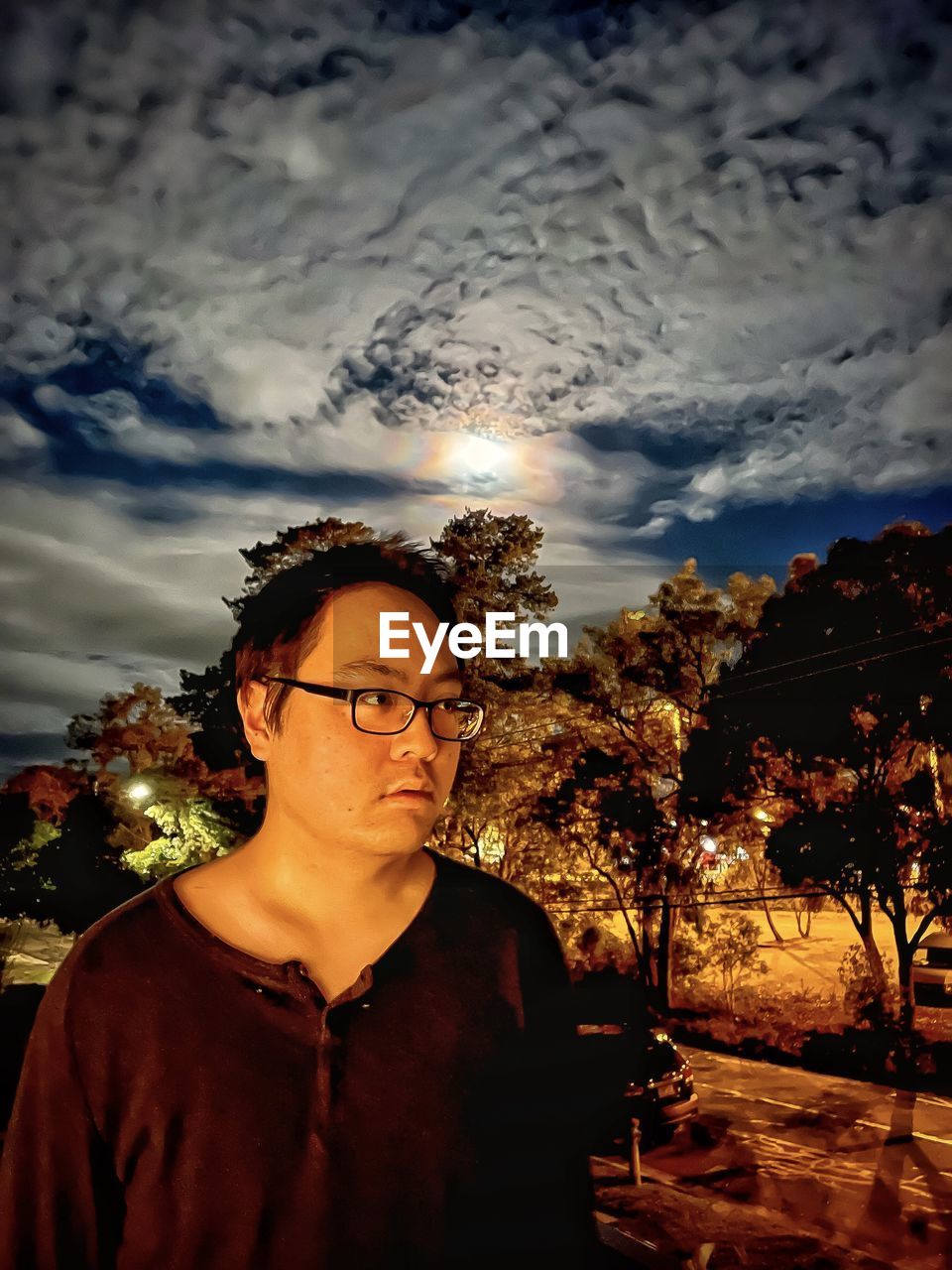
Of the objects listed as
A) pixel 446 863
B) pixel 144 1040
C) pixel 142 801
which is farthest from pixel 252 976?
pixel 142 801

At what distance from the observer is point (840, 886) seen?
4.28 meters

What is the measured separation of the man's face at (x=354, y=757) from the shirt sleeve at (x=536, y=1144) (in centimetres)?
40

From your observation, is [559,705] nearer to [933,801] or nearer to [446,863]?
[933,801]

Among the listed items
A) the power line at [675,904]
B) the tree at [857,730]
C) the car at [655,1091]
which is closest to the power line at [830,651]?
the tree at [857,730]

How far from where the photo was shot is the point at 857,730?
4.23 meters

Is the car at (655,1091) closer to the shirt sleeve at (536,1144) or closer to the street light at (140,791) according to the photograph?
the shirt sleeve at (536,1144)

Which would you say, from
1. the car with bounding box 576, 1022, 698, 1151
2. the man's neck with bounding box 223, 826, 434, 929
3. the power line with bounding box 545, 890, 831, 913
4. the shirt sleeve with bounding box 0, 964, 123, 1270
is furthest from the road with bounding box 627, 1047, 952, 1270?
the shirt sleeve with bounding box 0, 964, 123, 1270

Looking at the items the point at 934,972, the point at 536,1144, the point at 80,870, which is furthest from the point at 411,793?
the point at 934,972

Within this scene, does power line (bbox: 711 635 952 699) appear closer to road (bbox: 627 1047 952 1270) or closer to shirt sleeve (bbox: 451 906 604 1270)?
road (bbox: 627 1047 952 1270)

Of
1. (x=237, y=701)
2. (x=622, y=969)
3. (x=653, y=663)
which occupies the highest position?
A: (x=653, y=663)

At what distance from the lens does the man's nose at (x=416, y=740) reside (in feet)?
4.30

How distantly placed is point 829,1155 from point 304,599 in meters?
4.51

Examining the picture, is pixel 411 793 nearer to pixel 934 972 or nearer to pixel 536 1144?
pixel 536 1144

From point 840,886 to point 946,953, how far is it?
64 centimetres
